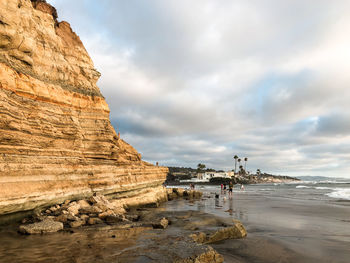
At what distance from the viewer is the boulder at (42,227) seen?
8.98 meters

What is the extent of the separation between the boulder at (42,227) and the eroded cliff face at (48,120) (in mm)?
1487

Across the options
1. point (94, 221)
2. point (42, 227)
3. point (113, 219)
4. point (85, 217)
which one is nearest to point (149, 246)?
point (113, 219)

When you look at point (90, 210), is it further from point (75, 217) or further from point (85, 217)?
point (75, 217)

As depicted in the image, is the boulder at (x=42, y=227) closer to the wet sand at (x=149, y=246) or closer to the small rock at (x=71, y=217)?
the wet sand at (x=149, y=246)

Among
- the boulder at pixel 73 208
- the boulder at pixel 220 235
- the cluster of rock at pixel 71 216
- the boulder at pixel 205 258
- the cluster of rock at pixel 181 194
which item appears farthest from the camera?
the cluster of rock at pixel 181 194

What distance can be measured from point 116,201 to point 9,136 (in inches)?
343

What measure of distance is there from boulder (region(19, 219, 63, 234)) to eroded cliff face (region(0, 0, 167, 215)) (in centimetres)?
149

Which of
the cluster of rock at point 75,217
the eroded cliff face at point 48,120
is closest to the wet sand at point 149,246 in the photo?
the cluster of rock at point 75,217

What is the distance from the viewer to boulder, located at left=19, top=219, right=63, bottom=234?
8.98 m

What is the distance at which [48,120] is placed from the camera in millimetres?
13281

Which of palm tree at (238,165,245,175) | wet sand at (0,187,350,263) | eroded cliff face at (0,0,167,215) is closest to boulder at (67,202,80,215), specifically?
eroded cliff face at (0,0,167,215)

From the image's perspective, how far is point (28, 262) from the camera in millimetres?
6141

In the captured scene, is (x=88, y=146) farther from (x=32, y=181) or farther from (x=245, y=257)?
(x=245, y=257)

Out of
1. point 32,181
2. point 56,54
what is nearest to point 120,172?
point 32,181
